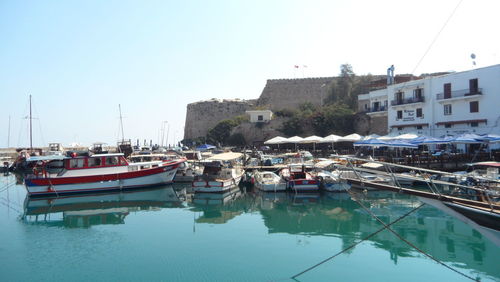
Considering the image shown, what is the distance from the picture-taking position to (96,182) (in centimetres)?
2505

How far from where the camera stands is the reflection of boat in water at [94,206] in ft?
59.6

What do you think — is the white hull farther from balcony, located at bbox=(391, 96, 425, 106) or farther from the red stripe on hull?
balcony, located at bbox=(391, 96, 425, 106)

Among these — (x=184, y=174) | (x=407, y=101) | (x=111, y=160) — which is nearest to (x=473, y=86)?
(x=407, y=101)

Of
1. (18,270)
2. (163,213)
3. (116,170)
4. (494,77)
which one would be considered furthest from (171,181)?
(494,77)

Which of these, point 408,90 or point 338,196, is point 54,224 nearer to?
point 338,196

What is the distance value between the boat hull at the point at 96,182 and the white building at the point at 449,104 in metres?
21.7

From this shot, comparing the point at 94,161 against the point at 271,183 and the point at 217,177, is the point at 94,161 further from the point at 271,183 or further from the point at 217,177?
the point at 271,183

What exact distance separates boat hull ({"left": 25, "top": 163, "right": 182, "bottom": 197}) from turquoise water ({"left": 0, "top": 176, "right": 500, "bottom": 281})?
2.86 m

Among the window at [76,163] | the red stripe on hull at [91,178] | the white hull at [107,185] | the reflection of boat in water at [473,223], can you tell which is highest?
the window at [76,163]

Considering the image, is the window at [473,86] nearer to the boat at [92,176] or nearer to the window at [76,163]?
the boat at [92,176]

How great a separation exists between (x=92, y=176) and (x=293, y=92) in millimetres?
35256

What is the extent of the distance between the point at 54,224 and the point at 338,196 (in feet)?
48.6

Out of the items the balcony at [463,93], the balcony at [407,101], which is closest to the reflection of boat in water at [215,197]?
the balcony at [407,101]

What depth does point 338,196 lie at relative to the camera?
21531 mm
